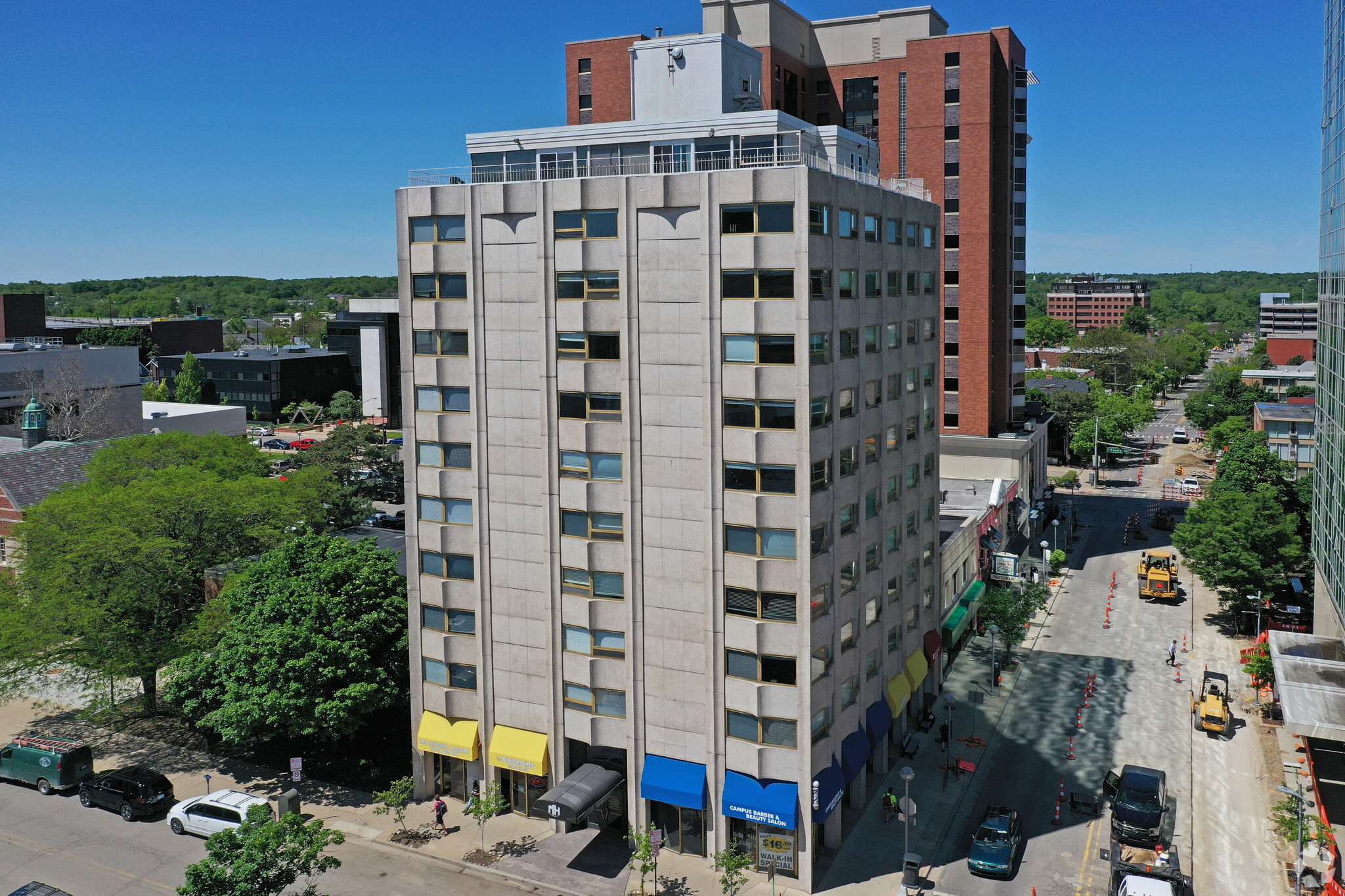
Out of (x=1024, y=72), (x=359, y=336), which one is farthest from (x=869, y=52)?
(x=359, y=336)

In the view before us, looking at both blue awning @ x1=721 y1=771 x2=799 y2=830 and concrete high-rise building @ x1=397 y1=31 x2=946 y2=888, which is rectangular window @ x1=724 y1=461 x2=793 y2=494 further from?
blue awning @ x1=721 y1=771 x2=799 y2=830

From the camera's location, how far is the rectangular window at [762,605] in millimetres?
37344

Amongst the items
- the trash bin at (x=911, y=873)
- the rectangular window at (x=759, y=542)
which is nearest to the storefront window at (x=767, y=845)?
the trash bin at (x=911, y=873)

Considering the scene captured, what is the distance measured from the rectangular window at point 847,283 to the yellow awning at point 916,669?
62.9 feet

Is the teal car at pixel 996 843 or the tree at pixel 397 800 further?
the tree at pixel 397 800

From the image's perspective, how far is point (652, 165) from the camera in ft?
135

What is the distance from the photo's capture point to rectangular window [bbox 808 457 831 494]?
36969 millimetres

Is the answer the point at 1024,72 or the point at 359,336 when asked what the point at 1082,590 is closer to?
the point at 1024,72

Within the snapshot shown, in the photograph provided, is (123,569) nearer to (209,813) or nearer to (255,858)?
(209,813)

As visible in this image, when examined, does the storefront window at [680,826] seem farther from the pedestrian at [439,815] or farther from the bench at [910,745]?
the bench at [910,745]

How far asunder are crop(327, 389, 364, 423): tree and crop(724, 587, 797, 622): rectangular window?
5216 inches

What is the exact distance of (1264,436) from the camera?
4281 inches

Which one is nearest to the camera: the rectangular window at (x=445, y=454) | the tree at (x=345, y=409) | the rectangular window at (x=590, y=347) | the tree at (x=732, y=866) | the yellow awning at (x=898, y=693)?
the tree at (x=732, y=866)

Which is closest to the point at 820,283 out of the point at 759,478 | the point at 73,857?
the point at 759,478
